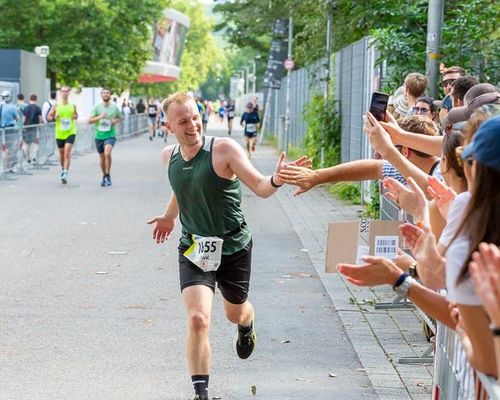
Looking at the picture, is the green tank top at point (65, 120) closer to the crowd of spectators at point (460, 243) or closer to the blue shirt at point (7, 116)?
the blue shirt at point (7, 116)

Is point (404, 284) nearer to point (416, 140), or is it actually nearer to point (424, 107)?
point (416, 140)

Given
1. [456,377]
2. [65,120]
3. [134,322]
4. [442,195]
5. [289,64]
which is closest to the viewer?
[456,377]

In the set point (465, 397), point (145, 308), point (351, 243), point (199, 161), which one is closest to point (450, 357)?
point (465, 397)

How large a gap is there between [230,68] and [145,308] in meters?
173

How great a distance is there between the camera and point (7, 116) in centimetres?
2695

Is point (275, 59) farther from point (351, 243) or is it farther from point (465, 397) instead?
point (465, 397)

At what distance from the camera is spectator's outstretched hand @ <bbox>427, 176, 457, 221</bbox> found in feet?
15.4

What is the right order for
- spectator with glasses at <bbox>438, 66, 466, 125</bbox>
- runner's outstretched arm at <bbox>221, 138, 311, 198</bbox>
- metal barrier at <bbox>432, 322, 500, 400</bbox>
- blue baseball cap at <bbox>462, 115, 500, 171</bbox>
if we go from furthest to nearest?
Result: spectator with glasses at <bbox>438, 66, 466, 125</bbox> < runner's outstretched arm at <bbox>221, 138, 311, 198</bbox> < metal barrier at <bbox>432, 322, 500, 400</bbox> < blue baseball cap at <bbox>462, 115, 500, 171</bbox>

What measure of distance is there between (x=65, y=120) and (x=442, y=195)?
62.8ft

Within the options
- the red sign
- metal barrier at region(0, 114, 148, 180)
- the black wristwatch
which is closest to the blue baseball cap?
the black wristwatch

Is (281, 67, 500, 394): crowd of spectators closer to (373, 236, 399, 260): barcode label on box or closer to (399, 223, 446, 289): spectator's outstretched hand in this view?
(399, 223, 446, 289): spectator's outstretched hand

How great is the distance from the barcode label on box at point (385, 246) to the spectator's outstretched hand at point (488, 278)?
379cm

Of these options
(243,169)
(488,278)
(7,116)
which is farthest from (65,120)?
(488,278)

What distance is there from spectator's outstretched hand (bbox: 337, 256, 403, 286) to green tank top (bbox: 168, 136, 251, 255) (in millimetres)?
2908
